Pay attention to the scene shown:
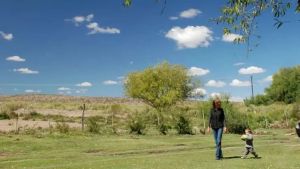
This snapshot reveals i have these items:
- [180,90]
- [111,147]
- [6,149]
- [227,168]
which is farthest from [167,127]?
[180,90]

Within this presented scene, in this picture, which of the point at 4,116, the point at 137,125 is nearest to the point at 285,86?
the point at 4,116

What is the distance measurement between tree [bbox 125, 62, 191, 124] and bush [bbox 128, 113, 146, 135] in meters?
35.8

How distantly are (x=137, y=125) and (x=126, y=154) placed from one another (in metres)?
14.2

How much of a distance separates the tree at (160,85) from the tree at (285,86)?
20.1 meters

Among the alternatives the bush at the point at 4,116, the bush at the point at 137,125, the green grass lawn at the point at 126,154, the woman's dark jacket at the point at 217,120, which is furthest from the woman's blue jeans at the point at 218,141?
the bush at the point at 4,116

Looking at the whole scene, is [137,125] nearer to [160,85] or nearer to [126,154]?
[126,154]

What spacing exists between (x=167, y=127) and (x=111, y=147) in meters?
11.9

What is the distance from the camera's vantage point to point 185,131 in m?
39.7

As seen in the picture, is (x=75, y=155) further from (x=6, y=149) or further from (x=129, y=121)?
(x=129, y=121)

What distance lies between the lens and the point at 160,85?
79062mm

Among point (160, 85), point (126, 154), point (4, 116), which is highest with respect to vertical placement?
point (160, 85)

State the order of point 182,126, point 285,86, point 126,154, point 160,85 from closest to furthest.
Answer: point 126,154 → point 182,126 → point 160,85 → point 285,86

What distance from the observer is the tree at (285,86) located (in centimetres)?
9612

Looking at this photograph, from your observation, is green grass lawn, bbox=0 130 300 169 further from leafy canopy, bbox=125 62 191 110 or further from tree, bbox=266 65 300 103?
tree, bbox=266 65 300 103
